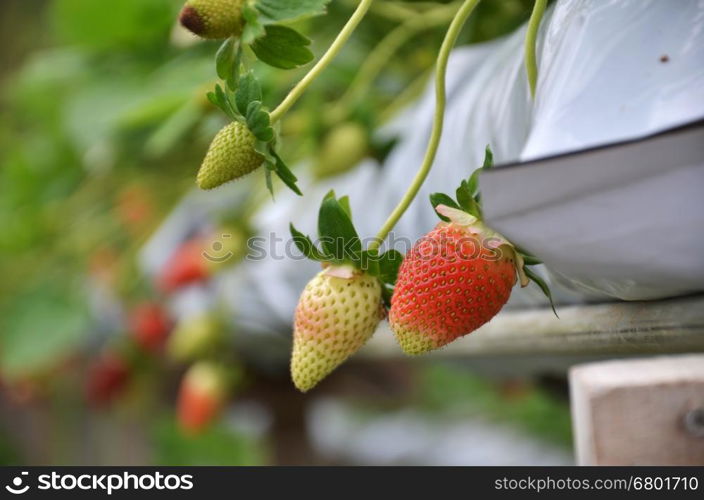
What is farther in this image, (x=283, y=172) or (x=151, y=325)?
(x=151, y=325)

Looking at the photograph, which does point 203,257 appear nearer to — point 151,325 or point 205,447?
point 151,325

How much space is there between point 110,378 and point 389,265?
0.85m

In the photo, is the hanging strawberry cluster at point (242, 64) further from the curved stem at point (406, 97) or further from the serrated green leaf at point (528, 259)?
the curved stem at point (406, 97)

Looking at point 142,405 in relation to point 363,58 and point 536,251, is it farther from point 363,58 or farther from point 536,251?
point 536,251

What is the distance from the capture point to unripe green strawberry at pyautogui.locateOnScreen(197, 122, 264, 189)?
0.33m

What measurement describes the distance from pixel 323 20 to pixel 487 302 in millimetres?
469

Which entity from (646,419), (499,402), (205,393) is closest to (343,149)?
(646,419)

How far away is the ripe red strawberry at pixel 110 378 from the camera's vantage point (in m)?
1.14

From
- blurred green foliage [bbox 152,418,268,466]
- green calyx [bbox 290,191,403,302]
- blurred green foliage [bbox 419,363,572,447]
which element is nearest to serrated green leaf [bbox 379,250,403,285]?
green calyx [bbox 290,191,403,302]

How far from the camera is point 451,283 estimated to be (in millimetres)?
318

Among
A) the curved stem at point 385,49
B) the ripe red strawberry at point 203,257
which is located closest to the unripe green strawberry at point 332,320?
the curved stem at point 385,49

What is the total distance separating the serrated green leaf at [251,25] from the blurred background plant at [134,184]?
0.15 metres

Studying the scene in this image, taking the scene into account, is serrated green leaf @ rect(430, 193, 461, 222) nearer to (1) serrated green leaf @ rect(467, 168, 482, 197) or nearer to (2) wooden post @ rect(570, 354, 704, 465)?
(1) serrated green leaf @ rect(467, 168, 482, 197)
